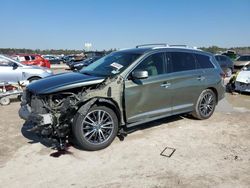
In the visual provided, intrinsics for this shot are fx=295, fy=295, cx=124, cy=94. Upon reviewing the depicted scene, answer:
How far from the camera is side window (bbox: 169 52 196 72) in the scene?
21.2ft

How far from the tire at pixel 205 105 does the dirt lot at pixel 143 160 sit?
423 mm

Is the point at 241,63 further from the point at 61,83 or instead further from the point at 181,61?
the point at 61,83

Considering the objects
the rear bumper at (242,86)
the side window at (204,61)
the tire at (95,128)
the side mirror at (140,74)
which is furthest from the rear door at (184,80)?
the rear bumper at (242,86)

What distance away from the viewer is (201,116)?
23.8ft

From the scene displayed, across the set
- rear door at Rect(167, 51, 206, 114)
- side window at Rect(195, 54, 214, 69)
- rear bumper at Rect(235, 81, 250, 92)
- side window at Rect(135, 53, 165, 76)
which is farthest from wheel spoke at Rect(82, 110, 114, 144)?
rear bumper at Rect(235, 81, 250, 92)

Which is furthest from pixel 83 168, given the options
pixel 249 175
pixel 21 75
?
pixel 21 75

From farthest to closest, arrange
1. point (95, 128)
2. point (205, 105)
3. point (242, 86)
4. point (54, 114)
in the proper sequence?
1. point (242, 86)
2. point (205, 105)
3. point (95, 128)
4. point (54, 114)

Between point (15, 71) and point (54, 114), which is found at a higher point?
point (15, 71)

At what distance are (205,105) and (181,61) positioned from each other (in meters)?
1.38

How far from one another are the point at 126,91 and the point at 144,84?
0.46 meters

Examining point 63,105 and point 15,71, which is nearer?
point 63,105

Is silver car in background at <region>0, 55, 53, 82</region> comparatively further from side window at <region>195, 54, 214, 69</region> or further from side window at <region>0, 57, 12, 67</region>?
side window at <region>195, 54, 214, 69</region>

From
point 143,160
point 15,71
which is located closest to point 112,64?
point 143,160

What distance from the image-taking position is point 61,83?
17.4 feet
